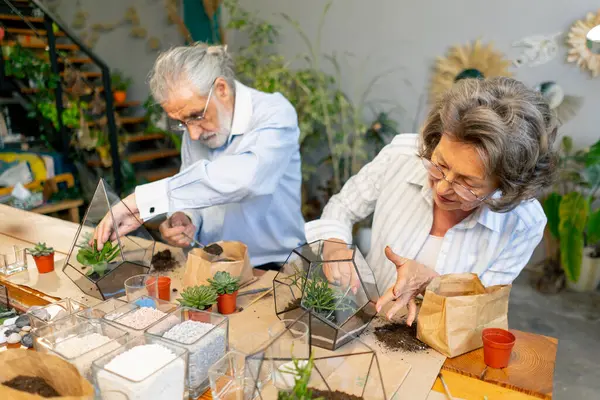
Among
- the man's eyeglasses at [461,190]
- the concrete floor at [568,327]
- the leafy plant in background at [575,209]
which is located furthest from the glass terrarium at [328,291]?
the leafy plant in background at [575,209]

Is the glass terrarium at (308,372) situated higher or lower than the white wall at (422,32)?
lower

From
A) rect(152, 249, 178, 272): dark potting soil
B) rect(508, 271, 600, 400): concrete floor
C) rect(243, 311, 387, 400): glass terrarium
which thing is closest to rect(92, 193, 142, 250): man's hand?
rect(152, 249, 178, 272): dark potting soil

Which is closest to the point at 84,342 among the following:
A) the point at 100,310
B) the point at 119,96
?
the point at 100,310

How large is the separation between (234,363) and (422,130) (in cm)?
90

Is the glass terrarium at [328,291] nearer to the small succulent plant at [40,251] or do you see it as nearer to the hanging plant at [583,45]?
the small succulent plant at [40,251]

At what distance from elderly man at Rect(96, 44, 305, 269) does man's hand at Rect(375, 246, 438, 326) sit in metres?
0.69

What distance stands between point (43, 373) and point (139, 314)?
0.27m

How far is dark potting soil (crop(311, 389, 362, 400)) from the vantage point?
104cm

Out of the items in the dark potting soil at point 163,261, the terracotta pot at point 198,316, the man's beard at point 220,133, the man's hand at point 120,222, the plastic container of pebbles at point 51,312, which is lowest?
the dark potting soil at point 163,261

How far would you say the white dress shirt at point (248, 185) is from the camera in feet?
5.88

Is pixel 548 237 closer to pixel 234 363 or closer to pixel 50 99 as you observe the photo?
pixel 234 363

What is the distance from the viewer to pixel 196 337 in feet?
3.83

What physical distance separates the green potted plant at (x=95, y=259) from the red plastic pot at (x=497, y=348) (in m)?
1.16

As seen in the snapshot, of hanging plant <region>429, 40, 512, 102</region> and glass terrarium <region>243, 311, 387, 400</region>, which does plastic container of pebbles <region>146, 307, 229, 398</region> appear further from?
hanging plant <region>429, 40, 512, 102</region>
